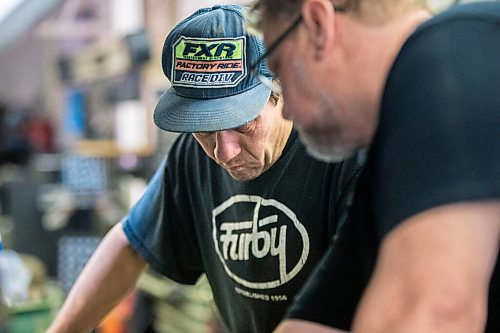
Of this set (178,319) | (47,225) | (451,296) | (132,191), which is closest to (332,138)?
(451,296)

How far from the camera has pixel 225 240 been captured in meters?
1.58

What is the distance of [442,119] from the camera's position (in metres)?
0.81

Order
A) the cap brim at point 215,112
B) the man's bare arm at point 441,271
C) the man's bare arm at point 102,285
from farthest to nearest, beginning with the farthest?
the man's bare arm at point 102,285, the cap brim at point 215,112, the man's bare arm at point 441,271

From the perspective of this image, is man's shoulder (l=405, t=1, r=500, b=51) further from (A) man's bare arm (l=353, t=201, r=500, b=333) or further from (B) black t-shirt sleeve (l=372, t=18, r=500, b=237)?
(A) man's bare arm (l=353, t=201, r=500, b=333)

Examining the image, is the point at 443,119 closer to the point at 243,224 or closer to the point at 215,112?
the point at 215,112

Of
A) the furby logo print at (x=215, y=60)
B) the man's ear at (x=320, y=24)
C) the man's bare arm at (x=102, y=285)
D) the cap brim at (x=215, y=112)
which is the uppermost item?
the man's ear at (x=320, y=24)

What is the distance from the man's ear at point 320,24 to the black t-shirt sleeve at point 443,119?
2.9 inches

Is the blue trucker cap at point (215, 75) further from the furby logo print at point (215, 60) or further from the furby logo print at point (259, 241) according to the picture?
the furby logo print at point (259, 241)

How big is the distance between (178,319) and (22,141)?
314 cm

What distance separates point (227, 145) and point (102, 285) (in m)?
0.46

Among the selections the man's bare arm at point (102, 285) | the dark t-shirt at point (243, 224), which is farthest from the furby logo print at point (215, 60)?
the man's bare arm at point (102, 285)

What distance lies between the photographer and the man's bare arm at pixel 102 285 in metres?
1.70

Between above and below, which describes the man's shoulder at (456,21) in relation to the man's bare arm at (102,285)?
above

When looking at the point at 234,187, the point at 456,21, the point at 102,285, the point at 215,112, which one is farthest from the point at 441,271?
the point at 102,285
